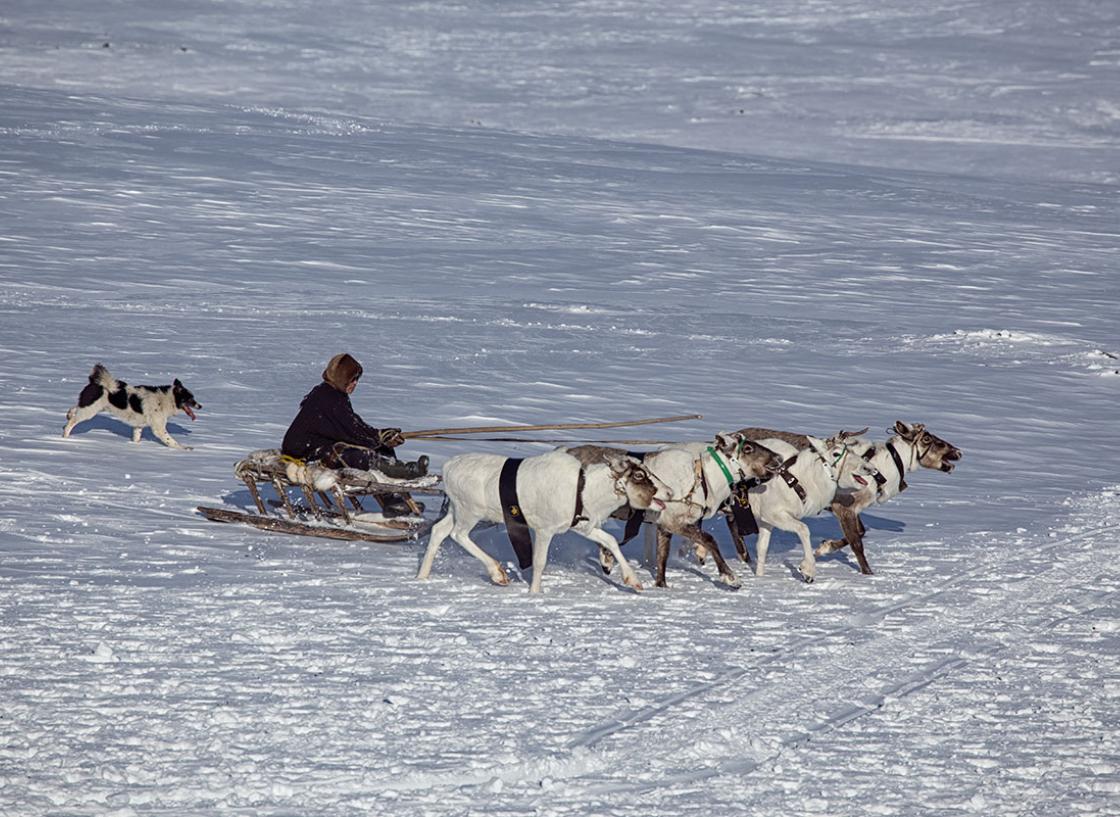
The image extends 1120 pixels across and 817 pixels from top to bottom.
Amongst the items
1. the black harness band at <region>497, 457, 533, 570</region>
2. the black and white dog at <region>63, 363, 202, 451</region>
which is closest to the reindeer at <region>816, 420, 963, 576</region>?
the black harness band at <region>497, 457, 533, 570</region>

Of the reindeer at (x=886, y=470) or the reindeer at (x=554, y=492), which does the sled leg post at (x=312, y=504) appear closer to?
the reindeer at (x=554, y=492)

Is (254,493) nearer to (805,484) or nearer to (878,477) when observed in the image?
(805,484)

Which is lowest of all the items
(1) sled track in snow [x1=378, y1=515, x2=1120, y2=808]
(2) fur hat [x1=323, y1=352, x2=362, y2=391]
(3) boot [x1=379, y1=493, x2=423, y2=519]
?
(1) sled track in snow [x1=378, y1=515, x2=1120, y2=808]

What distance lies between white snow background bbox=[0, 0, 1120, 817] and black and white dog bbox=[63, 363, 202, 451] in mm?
320

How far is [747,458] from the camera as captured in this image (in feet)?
27.3

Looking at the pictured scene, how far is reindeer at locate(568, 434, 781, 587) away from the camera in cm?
823

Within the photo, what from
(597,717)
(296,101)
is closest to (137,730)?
(597,717)

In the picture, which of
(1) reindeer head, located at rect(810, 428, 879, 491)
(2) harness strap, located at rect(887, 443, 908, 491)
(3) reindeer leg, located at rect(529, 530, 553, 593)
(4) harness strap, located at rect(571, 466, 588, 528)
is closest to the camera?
(4) harness strap, located at rect(571, 466, 588, 528)

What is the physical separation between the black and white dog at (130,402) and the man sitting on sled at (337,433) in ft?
7.07

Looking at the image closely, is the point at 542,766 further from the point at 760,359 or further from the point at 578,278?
the point at 578,278

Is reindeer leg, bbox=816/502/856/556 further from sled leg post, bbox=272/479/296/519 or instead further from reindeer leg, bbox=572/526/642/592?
sled leg post, bbox=272/479/296/519

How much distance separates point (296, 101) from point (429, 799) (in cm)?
2882

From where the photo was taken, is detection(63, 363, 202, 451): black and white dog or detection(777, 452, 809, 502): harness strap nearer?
detection(777, 452, 809, 502): harness strap

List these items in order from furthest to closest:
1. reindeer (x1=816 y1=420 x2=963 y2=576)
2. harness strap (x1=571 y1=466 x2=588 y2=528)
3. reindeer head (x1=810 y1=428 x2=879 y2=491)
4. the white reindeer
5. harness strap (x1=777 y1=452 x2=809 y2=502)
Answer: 1. reindeer (x1=816 y1=420 x2=963 y2=576)
2. reindeer head (x1=810 y1=428 x2=879 y2=491)
3. the white reindeer
4. harness strap (x1=777 y1=452 x2=809 y2=502)
5. harness strap (x1=571 y1=466 x2=588 y2=528)
